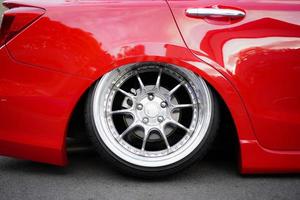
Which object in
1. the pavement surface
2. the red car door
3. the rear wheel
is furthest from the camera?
the rear wheel

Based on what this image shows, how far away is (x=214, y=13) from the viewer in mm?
3406

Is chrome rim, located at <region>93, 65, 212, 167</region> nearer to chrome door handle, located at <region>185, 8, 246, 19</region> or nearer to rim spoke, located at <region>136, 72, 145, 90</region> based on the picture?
rim spoke, located at <region>136, 72, 145, 90</region>

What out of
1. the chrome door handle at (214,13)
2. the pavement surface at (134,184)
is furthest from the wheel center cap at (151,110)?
the chrome door handle at (214,13)

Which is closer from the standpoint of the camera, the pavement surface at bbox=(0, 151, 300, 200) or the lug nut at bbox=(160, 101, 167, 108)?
the pavement surface at bbox=(0, 151, 300, 200)

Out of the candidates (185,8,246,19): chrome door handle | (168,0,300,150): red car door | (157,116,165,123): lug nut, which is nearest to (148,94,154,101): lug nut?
A: (157,116,165,123): lug nut

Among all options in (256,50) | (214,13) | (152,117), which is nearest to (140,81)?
(152,117)

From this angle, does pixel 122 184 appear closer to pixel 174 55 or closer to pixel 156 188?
pixel 156 188

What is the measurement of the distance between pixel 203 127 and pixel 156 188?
1.48ft

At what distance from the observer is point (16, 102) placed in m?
3.50

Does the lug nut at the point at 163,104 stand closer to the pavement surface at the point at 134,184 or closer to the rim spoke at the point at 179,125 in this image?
the rim spoke at the point at 179,125

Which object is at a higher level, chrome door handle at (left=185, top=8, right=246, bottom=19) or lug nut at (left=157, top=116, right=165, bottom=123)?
chrome door handle at (left=185, top=8, right=246, bottom=19)

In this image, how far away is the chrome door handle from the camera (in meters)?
3.40

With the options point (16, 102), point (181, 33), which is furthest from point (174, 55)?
point (16, 102)

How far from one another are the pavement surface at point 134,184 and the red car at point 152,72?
0.35 ft
